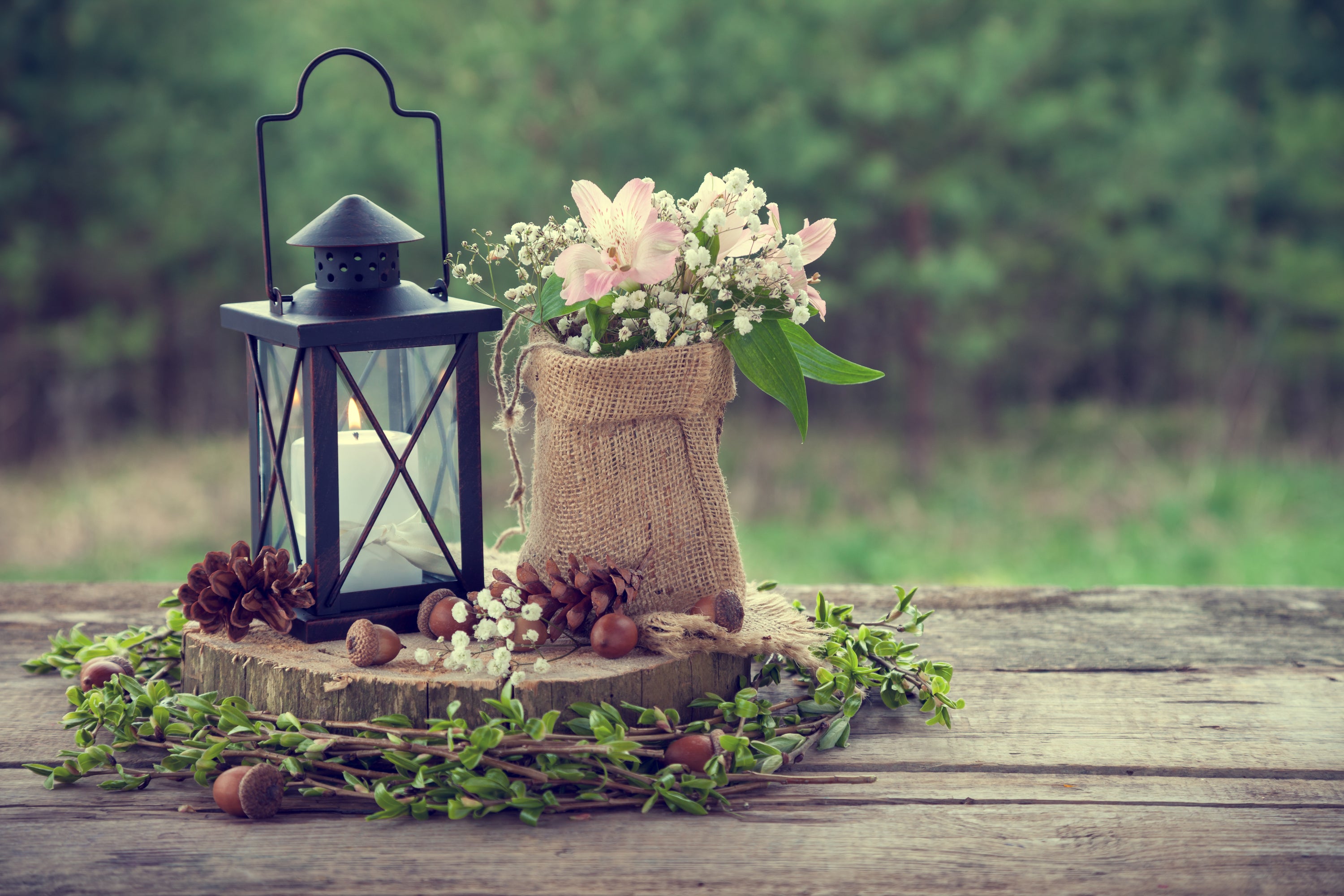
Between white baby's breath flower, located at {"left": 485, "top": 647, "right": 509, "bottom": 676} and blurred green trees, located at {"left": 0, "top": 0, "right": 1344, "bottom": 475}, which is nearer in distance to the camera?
white baby's breath flower, located at {"left": 485, "top": 647, "right": 509, "bottom": 676}

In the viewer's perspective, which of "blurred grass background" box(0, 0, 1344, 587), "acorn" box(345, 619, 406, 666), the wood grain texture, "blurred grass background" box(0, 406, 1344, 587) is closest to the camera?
the wood grain texture

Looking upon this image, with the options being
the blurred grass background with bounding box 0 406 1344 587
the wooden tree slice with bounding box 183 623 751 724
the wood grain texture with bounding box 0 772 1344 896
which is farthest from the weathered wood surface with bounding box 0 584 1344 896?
the blurred grass background with bounding box 0 406 1344 587

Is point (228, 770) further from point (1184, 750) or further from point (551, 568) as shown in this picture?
point (1184, 750)

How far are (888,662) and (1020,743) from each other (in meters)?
0.18

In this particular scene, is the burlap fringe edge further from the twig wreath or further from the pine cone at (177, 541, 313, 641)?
the pine cone at (177, 541, 313, 641)

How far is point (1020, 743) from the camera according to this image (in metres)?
1.34

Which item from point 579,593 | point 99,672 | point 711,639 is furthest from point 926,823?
point 99,672

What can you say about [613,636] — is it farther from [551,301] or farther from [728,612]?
[551,301]

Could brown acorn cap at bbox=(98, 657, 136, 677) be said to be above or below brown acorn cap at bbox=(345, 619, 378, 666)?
below

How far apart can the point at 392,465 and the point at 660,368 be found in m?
0.31

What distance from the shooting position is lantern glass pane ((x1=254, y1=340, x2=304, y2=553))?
1.32m

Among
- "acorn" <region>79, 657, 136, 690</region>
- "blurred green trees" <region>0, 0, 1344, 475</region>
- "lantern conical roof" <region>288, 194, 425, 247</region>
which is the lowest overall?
"acorn" <region>79, 657, 136, 690</region>

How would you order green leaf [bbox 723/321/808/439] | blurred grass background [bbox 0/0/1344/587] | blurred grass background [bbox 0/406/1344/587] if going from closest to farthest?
1. green leaf [bbox 723/321/808/439]
2. blurred grass background [bbox 0/406/1344/587]
3. blurred grass background [bbox 0/0/1344/587]

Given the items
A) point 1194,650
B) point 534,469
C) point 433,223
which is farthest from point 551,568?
point 433,223
